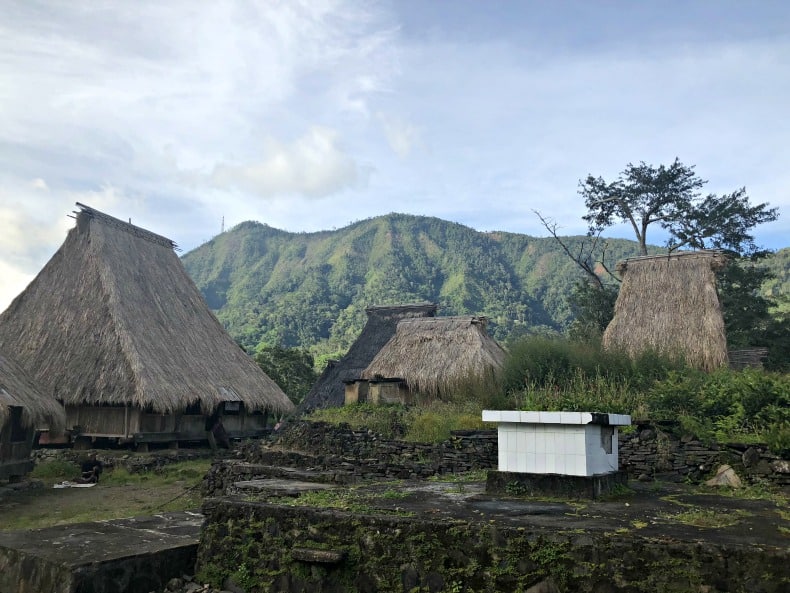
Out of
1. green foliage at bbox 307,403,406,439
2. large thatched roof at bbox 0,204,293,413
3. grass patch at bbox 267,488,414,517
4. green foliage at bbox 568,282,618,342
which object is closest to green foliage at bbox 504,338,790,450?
green foliage at bbox 307,403,406,439

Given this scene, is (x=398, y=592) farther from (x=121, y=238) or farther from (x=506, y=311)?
(x=506, y=311)

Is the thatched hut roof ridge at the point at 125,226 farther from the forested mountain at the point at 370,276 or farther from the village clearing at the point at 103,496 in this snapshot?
the forested mountain at the point at 370,276

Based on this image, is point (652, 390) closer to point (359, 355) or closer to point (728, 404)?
point (728, 404)

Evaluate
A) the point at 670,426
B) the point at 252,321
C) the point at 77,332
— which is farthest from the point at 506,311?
the point at 670,426

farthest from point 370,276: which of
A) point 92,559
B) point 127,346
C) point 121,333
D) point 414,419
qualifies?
point 92,559

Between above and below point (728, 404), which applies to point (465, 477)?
below

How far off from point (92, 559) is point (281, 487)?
11.6ft

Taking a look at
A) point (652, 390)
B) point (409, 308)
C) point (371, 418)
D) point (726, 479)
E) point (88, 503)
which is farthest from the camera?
point (409, 308)

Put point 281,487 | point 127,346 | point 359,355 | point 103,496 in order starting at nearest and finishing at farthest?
point 281,487
point 103,496
point 127,346
point 359,355

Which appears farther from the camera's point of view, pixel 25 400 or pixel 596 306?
pixel 596 306

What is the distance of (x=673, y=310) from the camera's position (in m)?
17.7

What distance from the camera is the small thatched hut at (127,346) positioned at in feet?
60.3

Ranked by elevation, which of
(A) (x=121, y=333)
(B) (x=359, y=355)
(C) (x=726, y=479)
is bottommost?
(C) (x=726, y=479)

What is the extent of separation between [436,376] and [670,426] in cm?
769
